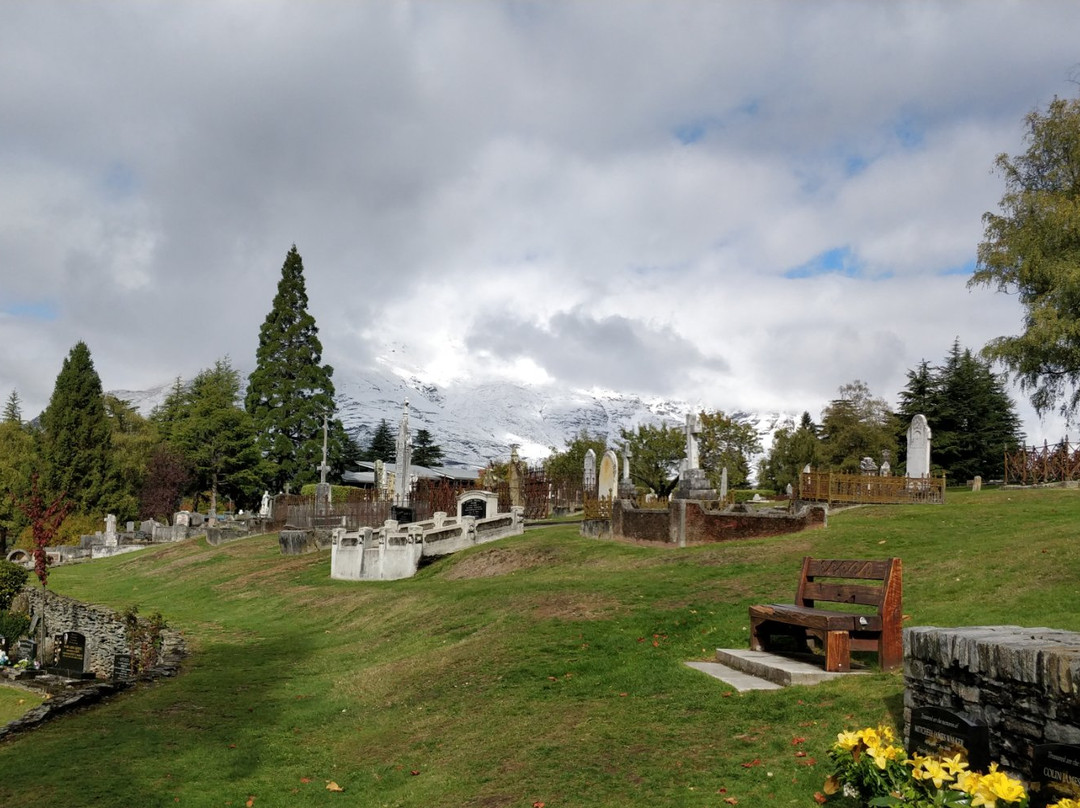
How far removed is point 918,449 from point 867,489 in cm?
633

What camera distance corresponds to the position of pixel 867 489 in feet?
94.3

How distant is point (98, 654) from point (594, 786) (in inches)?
704

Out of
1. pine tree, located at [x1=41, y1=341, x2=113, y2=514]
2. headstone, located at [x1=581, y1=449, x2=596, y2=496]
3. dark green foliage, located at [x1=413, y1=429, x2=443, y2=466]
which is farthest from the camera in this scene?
dark green foliage, located at [x1=413, y1=429, x2=443, y2=466]

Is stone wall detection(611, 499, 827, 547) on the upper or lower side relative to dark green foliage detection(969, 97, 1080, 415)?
lower

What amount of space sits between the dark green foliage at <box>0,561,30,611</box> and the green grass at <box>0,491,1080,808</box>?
22.9ft

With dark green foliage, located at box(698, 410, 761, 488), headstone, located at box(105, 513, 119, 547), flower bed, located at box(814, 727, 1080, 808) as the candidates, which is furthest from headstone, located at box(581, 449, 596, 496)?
flower bed, located at box(814, 727, 1080, 808)

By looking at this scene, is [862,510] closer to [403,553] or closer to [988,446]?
[403,553]

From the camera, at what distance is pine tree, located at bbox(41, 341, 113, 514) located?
189 feet

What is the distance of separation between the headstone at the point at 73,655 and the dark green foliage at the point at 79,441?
41.7 metres

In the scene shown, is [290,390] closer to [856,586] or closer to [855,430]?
[855,430]

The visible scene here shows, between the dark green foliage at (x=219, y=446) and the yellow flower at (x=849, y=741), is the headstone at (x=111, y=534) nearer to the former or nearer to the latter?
the dark green foliage at (x=219, y=446)

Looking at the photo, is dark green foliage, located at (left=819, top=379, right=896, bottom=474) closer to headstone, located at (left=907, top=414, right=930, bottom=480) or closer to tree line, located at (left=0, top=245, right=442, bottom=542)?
headstone, located at (left=907, top=414, right=930, bottom=480)

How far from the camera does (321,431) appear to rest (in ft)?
230

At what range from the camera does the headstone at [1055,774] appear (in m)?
5.09
